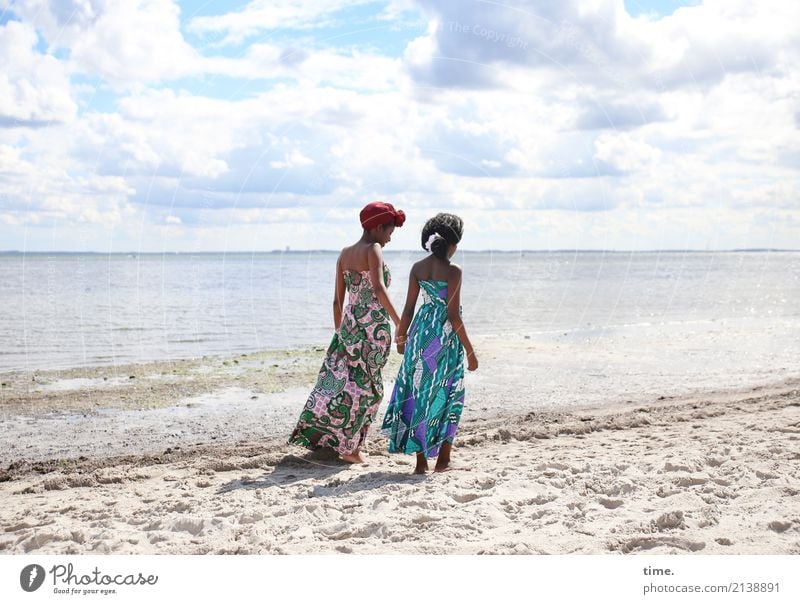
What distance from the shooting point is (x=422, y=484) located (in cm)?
580

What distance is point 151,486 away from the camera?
6.08 metres

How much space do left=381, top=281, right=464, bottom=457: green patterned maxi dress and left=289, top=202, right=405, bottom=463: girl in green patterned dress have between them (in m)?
0.35

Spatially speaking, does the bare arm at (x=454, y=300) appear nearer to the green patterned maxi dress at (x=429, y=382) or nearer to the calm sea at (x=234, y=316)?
the green patterned maxi dress at (x=429, y=382)

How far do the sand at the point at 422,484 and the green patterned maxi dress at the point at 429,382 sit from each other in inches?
14.3

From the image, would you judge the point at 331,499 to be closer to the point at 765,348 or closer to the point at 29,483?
the point at 29,483

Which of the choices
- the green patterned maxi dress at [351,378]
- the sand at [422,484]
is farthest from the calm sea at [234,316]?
the green patterned maxi dress at [351,378]

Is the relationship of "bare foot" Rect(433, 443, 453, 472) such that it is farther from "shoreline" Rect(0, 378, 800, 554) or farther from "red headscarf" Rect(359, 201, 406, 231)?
"red headscarf" Rect(359, 201, 406, 231)

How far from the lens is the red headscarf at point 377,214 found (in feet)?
20.1

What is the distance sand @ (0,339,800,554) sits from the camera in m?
4.75

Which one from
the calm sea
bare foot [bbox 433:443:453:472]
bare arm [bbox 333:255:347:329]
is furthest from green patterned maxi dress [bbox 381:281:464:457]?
the calm sea

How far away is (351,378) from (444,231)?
1.62 m
